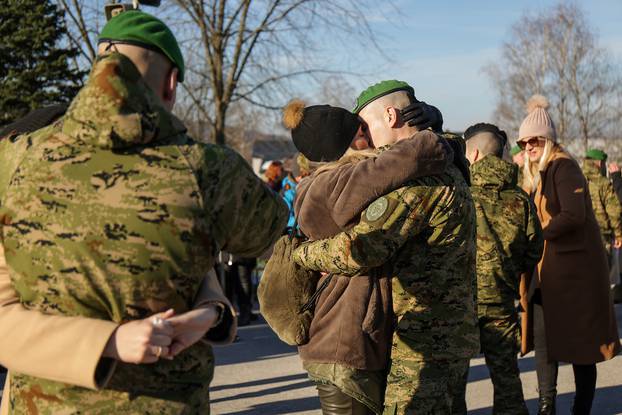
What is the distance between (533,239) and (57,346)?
12.9 ft

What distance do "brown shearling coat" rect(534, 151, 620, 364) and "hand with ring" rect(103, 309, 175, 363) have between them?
13.3ft

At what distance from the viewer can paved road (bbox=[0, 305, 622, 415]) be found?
21.4ft

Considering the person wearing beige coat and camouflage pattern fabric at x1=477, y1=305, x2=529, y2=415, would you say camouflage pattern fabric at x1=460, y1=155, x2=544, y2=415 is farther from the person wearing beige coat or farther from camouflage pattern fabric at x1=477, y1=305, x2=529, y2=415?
the person wearing beige coat

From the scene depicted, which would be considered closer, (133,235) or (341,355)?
(133,235)

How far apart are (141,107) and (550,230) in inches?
161

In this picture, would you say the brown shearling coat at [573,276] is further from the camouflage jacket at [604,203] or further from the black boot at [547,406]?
the camouflage jacket at [604,203]

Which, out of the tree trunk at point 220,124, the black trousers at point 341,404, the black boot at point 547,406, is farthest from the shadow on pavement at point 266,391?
the tree trunk at point 220,124

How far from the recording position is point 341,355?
11.4 feet

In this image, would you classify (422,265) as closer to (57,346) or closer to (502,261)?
(57,346)

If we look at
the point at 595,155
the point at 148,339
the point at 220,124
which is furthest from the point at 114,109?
the point at 220,124

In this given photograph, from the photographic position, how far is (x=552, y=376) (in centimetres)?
580

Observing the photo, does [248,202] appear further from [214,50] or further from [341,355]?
[214,50]

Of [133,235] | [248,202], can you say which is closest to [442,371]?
[248,202]

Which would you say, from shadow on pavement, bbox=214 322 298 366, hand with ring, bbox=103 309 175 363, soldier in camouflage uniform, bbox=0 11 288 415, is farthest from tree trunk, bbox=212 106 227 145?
hand with ring, bbox=103 309 175 363
